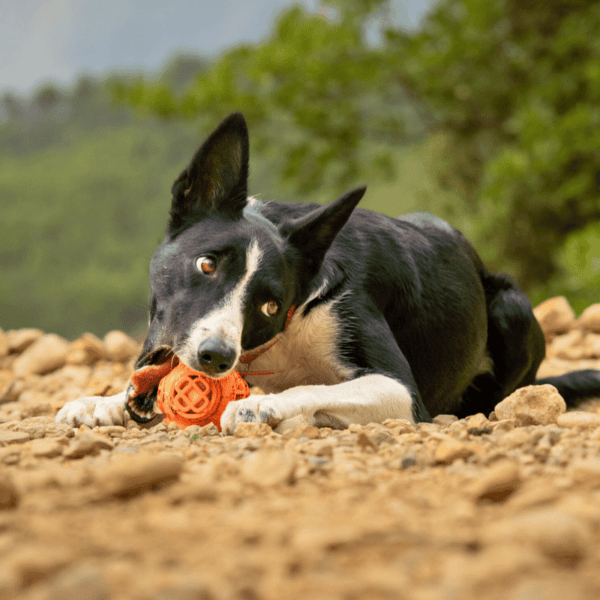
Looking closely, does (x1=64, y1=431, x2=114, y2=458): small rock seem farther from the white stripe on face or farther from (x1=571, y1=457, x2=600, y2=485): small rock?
(x1=571, y1=457, x2=600, y2=485): small rock

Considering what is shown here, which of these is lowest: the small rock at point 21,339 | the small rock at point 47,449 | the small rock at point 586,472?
the small rock at point 21,339

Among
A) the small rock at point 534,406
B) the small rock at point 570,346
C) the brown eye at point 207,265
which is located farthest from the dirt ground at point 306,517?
the small rock at point 570,346

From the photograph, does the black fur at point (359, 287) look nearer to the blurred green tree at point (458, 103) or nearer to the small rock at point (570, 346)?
the small rock at point (570, 346)

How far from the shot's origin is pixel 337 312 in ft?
11.0

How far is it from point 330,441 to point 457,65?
449 inches

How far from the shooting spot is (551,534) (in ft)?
A: 4.04

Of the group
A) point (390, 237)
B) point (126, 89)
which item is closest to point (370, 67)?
point (126, 89)

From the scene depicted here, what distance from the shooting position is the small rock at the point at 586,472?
5.45ft

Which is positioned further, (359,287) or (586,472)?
(359,287)

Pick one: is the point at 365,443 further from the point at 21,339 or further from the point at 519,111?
the point at 519,111

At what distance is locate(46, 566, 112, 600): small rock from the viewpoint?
3.56 ft

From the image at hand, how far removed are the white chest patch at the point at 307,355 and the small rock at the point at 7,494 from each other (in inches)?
70.9

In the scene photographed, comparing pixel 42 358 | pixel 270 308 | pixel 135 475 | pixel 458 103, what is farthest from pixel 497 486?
pixel 458 103

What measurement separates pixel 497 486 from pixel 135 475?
0.83 meters
